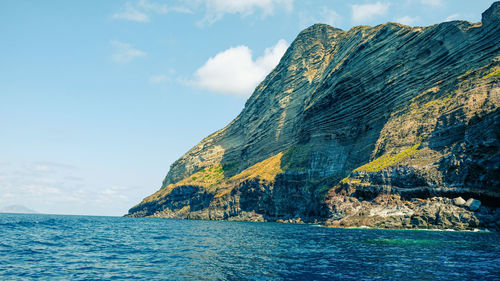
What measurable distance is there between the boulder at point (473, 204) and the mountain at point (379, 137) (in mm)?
171

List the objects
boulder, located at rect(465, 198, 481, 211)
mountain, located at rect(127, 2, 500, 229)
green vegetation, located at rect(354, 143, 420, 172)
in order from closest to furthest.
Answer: boulder, located at rect(465, 198, 481, 211)
mountain, located at rect(127, 2, 500, 229)
green vegetation, located at rect(354, 143, 420, 172)

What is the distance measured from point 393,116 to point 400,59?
18.7 metres

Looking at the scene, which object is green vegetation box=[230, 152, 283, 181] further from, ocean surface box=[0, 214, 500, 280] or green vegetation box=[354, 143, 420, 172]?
ocean surface box=[0, 214, 500, 280]

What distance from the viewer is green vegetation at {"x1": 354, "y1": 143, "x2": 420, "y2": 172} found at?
6906 cm

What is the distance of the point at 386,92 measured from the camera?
92062 millimetres

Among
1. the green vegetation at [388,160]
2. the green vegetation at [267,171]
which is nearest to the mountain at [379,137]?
the green vegetation at [388,160]

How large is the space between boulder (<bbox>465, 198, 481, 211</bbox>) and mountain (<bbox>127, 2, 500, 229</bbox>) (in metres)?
0.17

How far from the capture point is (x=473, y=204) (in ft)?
172

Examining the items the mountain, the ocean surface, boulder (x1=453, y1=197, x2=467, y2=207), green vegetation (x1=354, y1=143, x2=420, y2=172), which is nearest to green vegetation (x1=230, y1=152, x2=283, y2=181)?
the mountain

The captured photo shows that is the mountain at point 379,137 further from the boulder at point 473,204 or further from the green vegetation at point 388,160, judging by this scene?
the green vegetation at point 388,160

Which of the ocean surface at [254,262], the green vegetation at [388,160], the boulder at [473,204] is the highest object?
the green vegetation at [388,160]

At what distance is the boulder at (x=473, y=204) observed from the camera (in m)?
52.1

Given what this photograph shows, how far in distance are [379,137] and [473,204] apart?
112ft

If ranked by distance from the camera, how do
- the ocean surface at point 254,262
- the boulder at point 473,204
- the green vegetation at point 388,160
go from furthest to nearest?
the green vegetation at point 388,160, the boulder at point 473,204, the ocean surface at point 254,262
